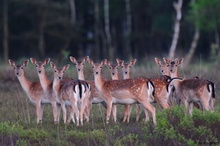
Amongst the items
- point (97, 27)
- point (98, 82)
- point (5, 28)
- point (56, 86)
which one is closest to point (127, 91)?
point (98, 82)

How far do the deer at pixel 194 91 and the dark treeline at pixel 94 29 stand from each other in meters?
23.2

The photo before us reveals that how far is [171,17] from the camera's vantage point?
44.8 meters

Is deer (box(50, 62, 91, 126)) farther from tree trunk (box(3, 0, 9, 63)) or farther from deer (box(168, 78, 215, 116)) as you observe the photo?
tree trunk (box(3, 0, 9, 63))

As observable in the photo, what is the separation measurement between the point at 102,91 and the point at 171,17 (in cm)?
3045

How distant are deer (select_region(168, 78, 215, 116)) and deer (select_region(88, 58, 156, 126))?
61 centimetres

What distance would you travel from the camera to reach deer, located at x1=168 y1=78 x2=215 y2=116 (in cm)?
1412

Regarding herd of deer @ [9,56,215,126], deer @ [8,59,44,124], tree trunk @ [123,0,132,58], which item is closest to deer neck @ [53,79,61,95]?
herd of deer @ [9,56,215,126]

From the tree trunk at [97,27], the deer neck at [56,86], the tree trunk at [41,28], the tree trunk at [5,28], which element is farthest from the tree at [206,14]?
the deer neck at [56,86]

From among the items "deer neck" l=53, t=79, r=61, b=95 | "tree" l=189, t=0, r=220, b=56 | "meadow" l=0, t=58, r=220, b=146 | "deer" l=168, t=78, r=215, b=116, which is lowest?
"meadow" l=0, t=58, r=220, b=146

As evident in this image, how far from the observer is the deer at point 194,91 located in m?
14.1

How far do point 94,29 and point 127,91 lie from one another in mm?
→ 28183

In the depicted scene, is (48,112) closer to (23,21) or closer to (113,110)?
(113,110)

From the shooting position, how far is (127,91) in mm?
14336

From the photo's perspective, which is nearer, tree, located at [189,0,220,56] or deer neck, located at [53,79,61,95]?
deer neck, located at [53,79,61,95]
